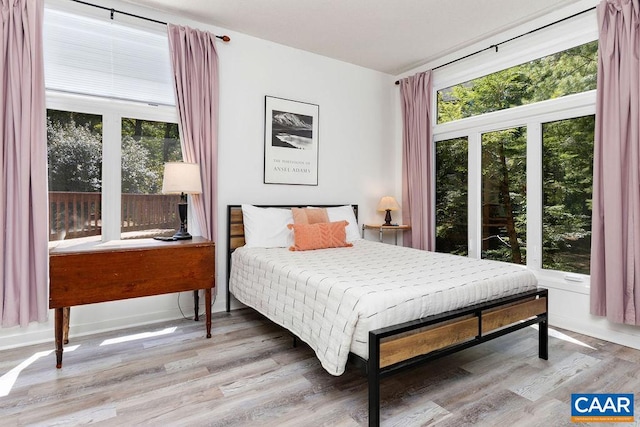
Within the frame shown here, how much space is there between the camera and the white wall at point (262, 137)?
10.1 ft

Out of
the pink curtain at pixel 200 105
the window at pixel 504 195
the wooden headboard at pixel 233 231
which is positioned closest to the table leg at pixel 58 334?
the pink curtain at pixel 200 105

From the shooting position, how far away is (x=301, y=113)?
3.94 meters

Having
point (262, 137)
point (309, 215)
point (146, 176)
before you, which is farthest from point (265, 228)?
point (146, 176)

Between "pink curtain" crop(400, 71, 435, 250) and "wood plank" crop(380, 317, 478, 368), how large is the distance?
86.8 inches

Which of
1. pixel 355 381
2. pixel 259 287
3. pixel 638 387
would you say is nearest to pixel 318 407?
pixel 355 381

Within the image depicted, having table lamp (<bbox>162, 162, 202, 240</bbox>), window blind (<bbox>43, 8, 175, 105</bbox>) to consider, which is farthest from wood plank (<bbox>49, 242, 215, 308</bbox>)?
window blind (<bbox>43, 8, 175, 105</bbox>)

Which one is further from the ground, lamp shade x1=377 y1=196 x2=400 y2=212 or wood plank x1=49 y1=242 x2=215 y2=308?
lamp shade x1=377 y1=196 x2=400 y2=212

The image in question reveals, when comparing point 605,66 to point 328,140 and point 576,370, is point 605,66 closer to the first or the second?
point 576,370

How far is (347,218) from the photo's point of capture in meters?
3.91

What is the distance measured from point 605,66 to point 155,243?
3.62 m

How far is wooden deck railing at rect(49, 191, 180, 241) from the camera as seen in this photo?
2.84m

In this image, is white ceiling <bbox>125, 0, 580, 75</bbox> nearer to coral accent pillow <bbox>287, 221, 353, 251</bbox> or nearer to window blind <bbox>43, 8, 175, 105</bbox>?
window blind <bbox>43, 8, 175, 105</bbox>

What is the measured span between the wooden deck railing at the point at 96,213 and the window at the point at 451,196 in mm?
2899

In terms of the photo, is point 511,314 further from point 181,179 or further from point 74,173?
point 74,173
